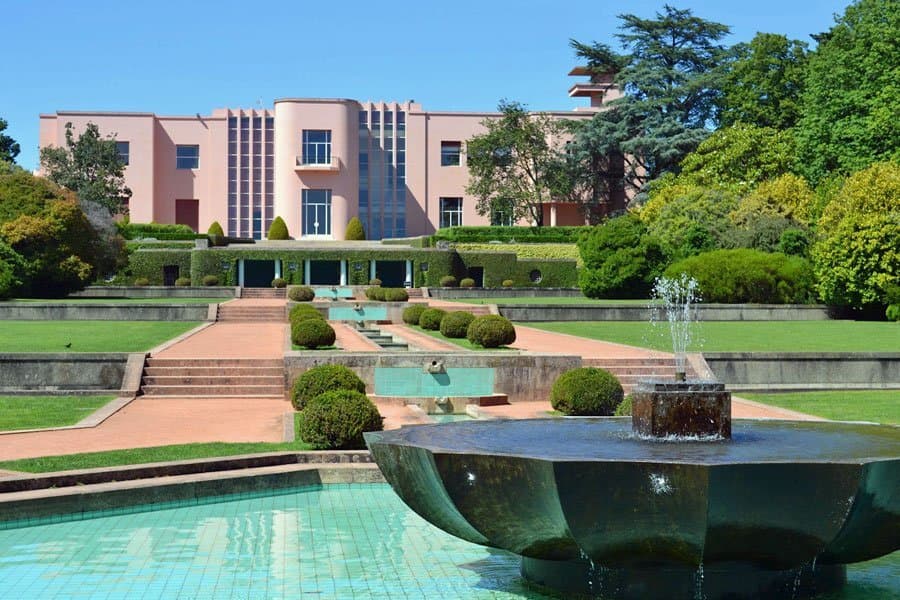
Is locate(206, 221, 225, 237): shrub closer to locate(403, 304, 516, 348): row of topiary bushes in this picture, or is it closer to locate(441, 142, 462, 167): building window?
locate(441, 142, 462, 167): building window

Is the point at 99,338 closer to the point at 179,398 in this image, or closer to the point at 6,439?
the point at 179,398

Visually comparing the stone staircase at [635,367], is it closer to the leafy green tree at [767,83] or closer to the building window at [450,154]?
the leafy green tree at [767,83]

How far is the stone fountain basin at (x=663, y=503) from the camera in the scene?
6.09m

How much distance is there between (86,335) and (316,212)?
42.9 meters

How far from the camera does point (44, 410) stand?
16.2 metres

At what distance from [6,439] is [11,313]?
19.6 m

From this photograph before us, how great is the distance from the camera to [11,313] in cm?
3139

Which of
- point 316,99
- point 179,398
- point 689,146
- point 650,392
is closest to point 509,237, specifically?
point 689,146

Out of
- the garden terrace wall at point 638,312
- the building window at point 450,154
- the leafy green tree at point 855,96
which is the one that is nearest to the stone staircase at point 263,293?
the garden terrace wall at point 638,312

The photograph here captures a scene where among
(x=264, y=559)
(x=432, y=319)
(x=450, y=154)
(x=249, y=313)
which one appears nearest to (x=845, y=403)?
(x=264, y=559)

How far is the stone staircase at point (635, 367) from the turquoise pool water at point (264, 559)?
33.6 feet

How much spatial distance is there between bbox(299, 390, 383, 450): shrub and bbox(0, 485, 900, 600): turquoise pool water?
1711 millimetres

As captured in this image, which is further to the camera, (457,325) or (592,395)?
(457,325)

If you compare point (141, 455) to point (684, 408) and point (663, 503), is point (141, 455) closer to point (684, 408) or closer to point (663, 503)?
point (684, 408)
